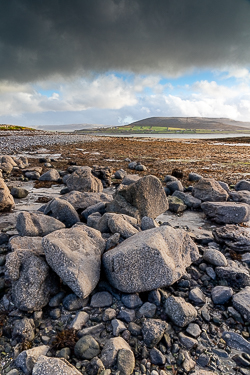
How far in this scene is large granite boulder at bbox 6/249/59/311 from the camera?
3207mm

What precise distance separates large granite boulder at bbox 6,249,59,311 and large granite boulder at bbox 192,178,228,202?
5.87m

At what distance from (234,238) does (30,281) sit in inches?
161

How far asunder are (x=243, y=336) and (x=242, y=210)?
4084mm

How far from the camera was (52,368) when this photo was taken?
2305 millimetres

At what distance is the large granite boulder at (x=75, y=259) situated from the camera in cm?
326

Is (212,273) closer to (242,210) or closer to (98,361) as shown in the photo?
(98,361)

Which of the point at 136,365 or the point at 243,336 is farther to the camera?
the point at 243,336

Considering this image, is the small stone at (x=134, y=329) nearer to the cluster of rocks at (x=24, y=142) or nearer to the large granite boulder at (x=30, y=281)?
the large granite boulder at (x=30, y=281)

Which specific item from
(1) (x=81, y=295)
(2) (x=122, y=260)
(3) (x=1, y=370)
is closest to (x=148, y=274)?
(2) (x=122, y=260)

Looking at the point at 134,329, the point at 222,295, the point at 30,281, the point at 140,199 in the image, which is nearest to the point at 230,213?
the point at 140,199

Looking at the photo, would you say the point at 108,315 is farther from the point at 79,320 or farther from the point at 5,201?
the point at 5,201

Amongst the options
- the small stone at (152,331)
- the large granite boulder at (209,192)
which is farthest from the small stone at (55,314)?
the large granite boulder at (209,192)

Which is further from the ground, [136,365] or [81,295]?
[81,295]

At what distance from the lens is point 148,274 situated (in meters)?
3.42
